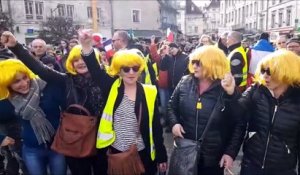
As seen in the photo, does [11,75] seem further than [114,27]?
No

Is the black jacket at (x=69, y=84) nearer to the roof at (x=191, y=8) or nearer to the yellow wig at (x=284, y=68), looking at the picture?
the yellow wig at (x=284, y=68)

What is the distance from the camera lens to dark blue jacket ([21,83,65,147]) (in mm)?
3042

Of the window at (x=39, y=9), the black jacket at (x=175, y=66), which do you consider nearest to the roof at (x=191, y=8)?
the window at (x=39, y=9)

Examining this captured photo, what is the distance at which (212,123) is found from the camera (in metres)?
2.66

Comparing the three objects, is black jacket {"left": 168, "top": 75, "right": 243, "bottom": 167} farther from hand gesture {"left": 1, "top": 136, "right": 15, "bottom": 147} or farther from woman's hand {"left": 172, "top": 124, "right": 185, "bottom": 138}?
hand gesture {"left": 1, "top": 136, "right": 15, "bottom": 147}

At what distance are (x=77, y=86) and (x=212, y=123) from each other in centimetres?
141

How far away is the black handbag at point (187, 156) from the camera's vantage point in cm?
264

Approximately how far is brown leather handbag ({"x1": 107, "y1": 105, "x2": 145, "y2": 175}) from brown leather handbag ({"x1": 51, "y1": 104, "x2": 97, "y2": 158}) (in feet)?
0.97

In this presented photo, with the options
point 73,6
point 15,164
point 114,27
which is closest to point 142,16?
point 114,27

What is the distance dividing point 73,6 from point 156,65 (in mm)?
30771

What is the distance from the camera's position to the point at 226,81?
2.51 metres

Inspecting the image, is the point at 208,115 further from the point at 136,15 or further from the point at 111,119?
the point at 136,15

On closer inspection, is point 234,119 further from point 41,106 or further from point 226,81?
point 41,106

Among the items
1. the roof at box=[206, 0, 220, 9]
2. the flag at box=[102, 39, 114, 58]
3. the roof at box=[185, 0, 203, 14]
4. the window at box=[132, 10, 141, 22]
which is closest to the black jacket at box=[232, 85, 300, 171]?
the flag at box=[102, 39, 114, 58]
